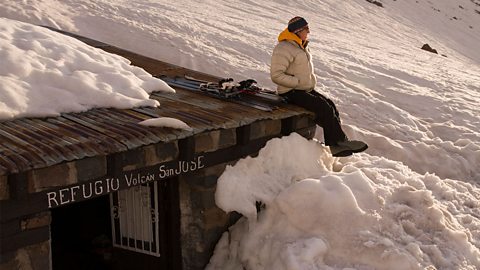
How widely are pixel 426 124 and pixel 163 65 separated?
5583 mm

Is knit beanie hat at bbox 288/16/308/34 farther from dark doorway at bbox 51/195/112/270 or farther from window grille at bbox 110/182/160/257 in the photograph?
dark doorway at bbox 51/195/112/270

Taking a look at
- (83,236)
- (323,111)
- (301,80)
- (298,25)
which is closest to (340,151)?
(323,111)

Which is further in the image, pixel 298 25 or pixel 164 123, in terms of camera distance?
pixel 298 25

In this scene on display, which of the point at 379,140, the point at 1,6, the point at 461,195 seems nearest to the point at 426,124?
the point at 379,140

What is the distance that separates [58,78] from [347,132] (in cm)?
558

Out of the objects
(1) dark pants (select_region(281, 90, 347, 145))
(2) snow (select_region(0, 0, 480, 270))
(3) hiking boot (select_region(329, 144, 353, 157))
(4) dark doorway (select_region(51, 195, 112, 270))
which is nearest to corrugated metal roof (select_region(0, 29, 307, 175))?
(1) dark pants (select_region(281, 90, 347, 145))

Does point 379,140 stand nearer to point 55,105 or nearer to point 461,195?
point 461,195

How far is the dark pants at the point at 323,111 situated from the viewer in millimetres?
7250

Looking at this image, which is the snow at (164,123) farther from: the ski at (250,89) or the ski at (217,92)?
the ski at (250,89)

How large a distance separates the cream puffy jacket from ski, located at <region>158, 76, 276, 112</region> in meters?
0.40

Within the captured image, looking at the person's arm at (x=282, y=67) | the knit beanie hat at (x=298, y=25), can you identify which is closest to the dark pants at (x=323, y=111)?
the person's arm at (x=282, y=67)

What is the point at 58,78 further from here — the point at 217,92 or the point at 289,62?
the point at 289,62

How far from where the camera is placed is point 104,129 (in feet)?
17.9

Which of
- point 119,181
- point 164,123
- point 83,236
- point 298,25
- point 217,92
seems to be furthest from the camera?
point 83,236
